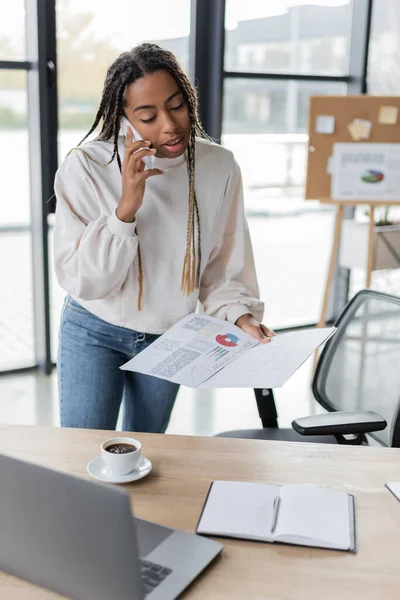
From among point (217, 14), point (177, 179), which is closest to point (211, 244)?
point (177, 179)

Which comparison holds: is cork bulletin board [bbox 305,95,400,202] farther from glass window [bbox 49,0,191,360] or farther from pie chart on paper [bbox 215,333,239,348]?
pie chart on paper [bbox 215,333,239,348]

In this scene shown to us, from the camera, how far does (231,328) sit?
5.66ft

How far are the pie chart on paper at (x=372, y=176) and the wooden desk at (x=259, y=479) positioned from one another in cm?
250

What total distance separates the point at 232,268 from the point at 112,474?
2.40ft

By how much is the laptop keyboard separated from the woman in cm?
69

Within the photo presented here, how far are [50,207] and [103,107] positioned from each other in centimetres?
196

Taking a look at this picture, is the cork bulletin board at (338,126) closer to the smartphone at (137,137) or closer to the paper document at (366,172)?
the paper document at (366,172)

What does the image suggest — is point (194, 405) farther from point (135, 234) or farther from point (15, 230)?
point (135, 234)

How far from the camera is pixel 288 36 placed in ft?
13.8

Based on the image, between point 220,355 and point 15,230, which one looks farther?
point 15,230

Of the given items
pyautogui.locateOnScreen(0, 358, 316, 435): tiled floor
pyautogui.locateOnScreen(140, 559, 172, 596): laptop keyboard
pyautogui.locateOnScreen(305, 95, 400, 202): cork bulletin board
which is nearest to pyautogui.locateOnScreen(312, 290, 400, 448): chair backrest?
pyautogui.locateOnScreen(140, 559, 172, 596): laptop keyboard

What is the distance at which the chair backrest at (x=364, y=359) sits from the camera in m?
1.85

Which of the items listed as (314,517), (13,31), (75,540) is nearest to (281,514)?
(314,517)

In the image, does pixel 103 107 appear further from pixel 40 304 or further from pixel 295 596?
pixel 40 304
